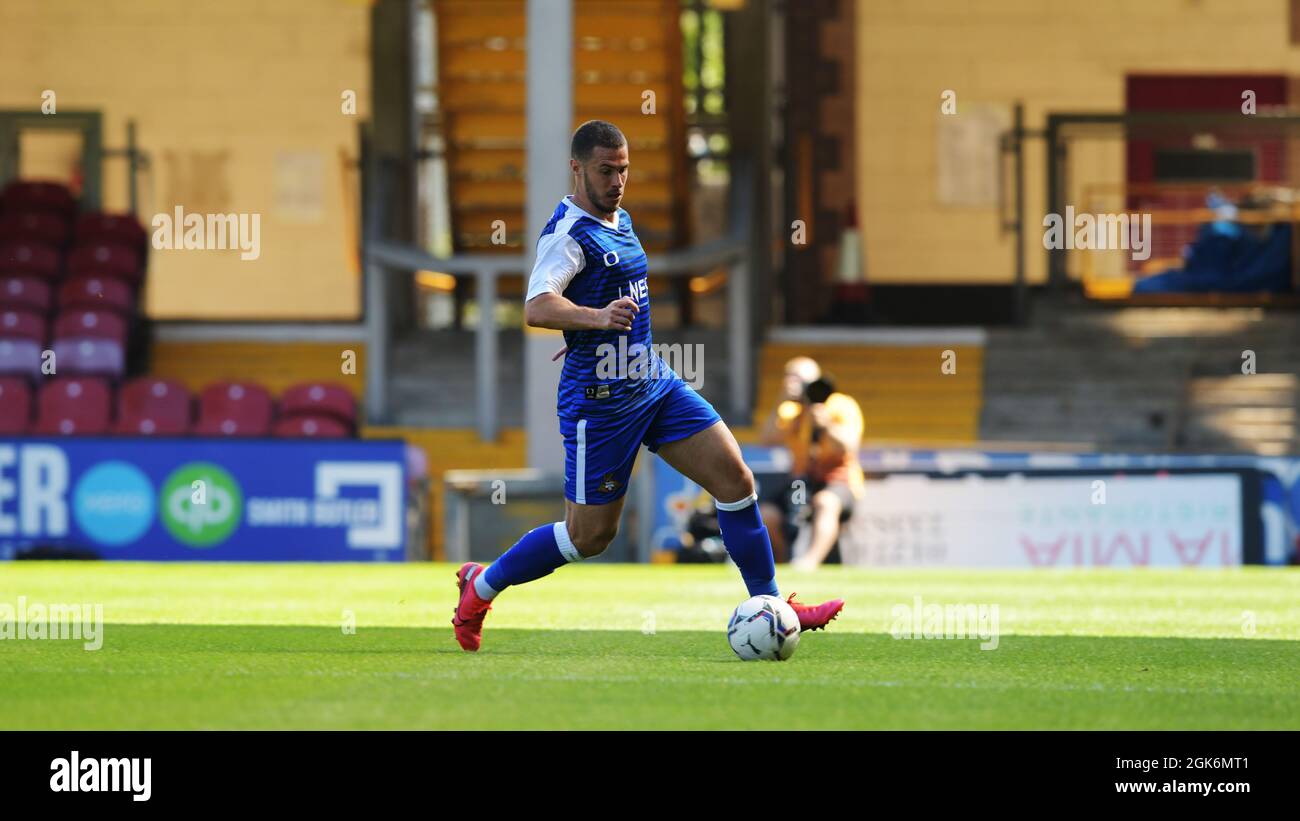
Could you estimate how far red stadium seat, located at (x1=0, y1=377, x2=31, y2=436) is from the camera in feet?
68.2

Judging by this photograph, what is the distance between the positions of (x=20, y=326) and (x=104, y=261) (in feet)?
5.63

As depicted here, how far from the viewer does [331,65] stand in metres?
27.1

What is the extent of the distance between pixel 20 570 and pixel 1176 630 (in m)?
8.80

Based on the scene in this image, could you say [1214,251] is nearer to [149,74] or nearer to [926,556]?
[926,556]

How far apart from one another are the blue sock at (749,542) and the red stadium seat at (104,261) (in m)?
16.4

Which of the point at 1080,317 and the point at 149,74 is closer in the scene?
the point at 1080,317

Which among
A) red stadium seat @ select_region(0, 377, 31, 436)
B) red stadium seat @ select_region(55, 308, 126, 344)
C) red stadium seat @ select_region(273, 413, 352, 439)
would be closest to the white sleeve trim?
red stadium seat @ select_region(273, 413, 352, 439)

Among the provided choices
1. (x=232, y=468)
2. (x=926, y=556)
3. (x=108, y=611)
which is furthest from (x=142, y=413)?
(x=108, y=611)

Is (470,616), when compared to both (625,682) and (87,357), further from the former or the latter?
(87,357)

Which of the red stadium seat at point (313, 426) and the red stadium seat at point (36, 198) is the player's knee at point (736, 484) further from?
the red stadium seat at point (36, 198)

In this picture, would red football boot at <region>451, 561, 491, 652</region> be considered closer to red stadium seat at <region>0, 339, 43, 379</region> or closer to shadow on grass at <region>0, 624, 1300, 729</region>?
shadow on grass at <region>0, 624, 1300, 729</region>

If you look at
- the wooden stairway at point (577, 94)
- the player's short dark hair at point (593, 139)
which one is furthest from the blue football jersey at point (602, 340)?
the wooden stairway at point (577, 94)

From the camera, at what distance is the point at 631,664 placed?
25.3 ft

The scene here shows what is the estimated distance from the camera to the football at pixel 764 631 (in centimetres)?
770
